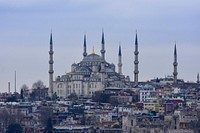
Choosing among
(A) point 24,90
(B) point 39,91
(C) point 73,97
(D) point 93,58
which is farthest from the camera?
(D) point 93,58

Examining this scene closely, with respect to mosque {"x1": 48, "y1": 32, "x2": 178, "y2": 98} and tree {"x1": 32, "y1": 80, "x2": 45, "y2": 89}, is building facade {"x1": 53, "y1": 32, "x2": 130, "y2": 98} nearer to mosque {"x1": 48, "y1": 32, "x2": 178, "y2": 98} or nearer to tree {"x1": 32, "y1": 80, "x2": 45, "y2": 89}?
mosque {"x1": 48, "y1": 32, "x2": 178, "y2": 98}

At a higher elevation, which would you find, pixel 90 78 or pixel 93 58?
pixel 93 58

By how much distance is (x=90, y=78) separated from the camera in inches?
3068

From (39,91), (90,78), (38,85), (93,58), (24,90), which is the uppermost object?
(93,58)

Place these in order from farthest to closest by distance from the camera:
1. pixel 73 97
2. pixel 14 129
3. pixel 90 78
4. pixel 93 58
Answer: pixel 93 58
pixel 90 78
pixel 73 97
pixel 14 129

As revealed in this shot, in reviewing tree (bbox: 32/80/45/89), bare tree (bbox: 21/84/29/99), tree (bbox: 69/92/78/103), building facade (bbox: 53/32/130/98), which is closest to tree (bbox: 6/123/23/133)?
tree (bbox: 69/92/78/103)

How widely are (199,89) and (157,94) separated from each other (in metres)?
6.67

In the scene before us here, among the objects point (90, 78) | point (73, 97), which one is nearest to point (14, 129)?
point (73, 97)

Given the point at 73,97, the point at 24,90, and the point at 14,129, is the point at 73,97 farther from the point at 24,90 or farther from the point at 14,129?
the point at 14,129

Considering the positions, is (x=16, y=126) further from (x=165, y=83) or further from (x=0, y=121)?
(x=165, y=83)

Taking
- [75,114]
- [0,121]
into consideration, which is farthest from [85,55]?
[0,121]

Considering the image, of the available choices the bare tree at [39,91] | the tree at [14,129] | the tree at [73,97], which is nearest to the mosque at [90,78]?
the bare tree at [39,91]

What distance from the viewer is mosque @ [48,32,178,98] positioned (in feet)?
255

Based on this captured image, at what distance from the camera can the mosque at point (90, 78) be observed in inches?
3059
